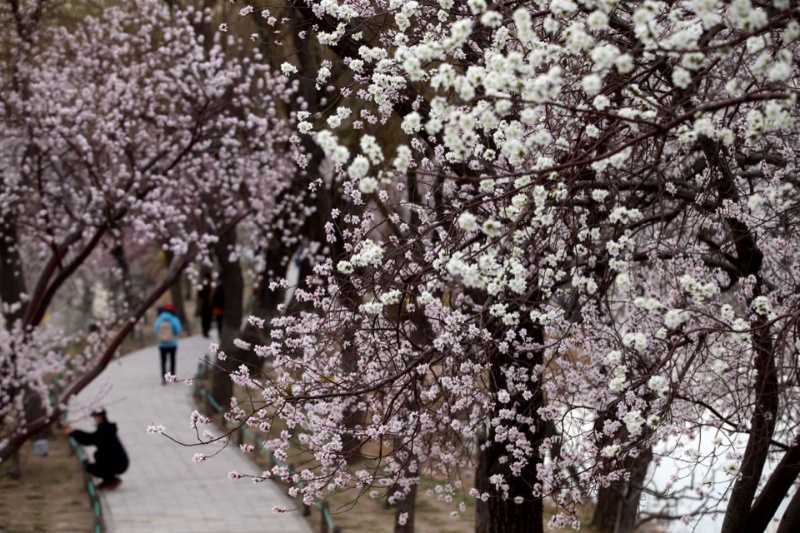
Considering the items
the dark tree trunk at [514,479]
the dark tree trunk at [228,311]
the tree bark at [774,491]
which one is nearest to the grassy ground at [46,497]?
the dark tree trunk at [228,311]

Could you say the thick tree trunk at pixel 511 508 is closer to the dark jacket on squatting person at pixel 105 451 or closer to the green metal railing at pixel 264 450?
the green metal railing at pixel 264 450

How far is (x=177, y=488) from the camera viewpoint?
14.5 m

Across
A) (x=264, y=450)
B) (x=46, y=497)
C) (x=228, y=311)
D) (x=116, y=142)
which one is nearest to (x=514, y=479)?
(x=116, y=142)

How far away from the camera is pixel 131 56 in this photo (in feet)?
52.7

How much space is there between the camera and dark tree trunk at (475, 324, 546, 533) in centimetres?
725

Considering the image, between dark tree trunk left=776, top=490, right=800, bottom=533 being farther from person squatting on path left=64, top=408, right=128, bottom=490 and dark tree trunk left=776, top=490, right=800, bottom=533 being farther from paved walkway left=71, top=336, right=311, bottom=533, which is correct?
person squatting on path left=64, top=408, right=128, bottom=490

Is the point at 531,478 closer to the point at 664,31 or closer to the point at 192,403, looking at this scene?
the point at 664,31

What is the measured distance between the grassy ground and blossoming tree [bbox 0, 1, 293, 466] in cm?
78

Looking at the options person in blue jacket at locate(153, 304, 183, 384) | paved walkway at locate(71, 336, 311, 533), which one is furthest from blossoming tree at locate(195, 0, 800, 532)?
person in blue jacket at locate(153, 304, 183, 384)

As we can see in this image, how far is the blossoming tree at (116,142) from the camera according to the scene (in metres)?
13.9

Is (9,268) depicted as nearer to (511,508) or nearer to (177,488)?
(177,488)

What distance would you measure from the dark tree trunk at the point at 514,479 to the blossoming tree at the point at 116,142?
6.33 meters

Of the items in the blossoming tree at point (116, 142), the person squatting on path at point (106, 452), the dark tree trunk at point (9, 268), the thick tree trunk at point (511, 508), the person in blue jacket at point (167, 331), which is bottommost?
the person squatting on path at point (106, 452)

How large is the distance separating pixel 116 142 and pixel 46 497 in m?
5.00
